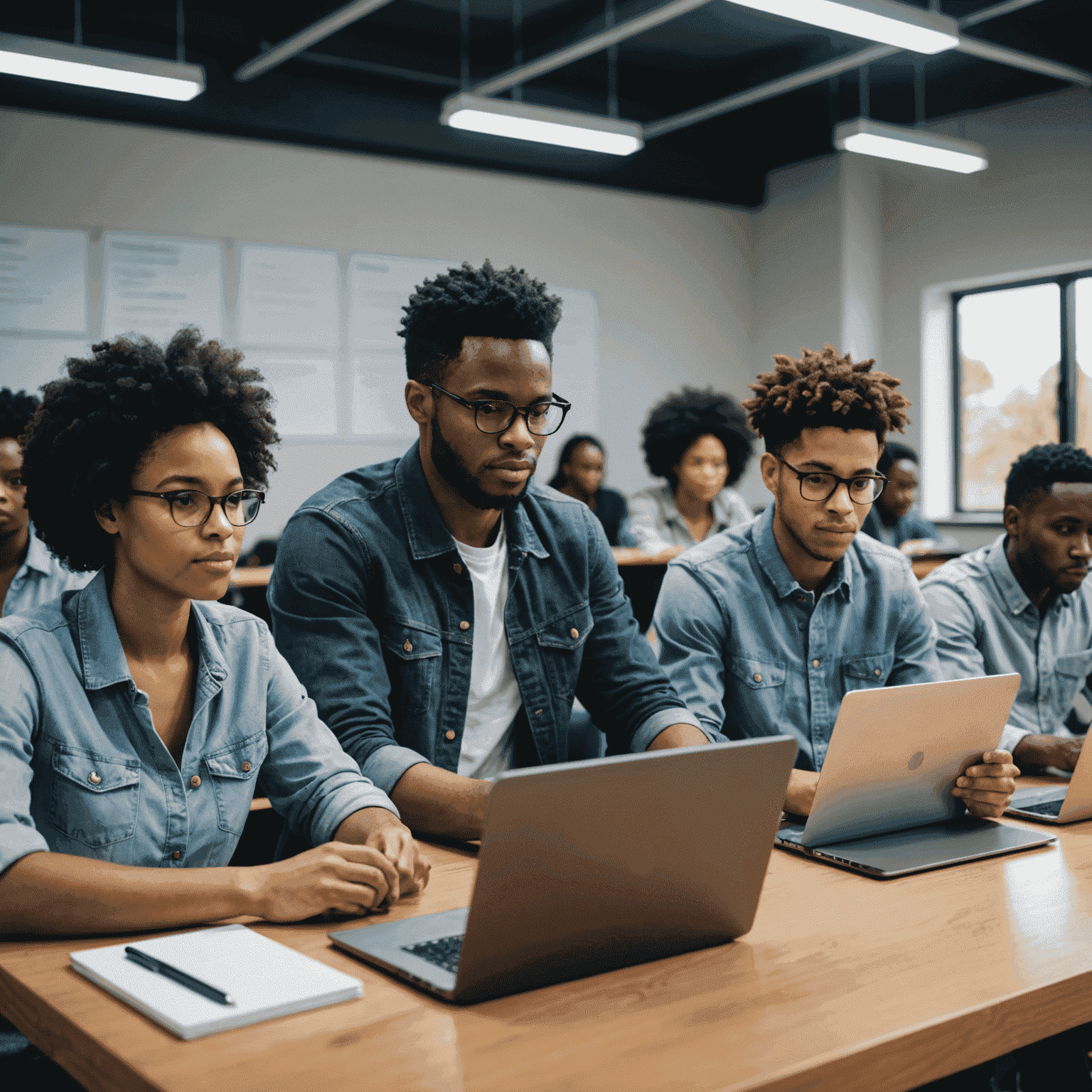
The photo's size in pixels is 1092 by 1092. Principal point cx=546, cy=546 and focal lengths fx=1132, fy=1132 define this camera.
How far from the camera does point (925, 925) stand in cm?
113

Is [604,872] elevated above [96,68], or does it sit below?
below

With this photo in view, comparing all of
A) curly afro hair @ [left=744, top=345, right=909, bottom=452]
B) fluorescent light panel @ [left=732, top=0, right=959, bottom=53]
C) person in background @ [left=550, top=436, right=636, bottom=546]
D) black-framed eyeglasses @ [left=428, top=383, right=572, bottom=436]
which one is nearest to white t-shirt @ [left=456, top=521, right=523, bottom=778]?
black-framed eyeglasses @ [left=428, top=383, right=572, bottom=436]

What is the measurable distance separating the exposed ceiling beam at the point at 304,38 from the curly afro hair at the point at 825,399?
3.13 m

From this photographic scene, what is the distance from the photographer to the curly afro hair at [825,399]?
1874 millimetres

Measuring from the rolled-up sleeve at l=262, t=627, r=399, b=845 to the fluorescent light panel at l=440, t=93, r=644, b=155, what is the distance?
3.82 m

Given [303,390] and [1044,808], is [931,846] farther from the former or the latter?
[303,390]

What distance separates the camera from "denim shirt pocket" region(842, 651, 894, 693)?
1890mm

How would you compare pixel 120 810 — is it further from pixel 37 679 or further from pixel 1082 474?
pixel 1082 474

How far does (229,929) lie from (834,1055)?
569 mm

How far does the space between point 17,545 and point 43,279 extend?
2846 mm

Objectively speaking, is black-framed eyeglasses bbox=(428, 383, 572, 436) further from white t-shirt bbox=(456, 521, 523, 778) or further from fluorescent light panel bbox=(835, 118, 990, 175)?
fluorescent light panel bbox=(835, 118, 990, 175)

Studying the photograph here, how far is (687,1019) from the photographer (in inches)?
36.2

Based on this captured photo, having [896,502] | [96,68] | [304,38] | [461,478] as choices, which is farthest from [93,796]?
[896,502]

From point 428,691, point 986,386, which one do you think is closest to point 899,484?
point 986,386
